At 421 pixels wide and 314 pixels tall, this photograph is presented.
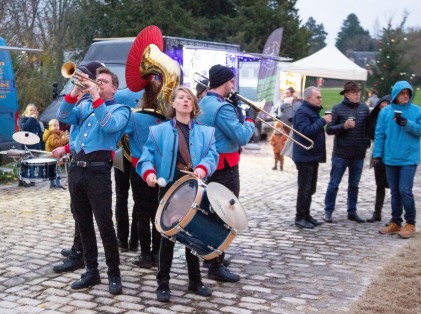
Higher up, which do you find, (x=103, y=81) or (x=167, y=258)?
(x=103, y=81)

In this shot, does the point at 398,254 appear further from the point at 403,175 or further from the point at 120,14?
the point at 120,14

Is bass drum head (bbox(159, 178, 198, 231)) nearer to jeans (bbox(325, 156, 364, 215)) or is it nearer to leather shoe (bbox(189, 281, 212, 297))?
leather shoe (bbox(189, 281, 212, 297))

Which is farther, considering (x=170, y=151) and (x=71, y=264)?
(x=71, y=264)

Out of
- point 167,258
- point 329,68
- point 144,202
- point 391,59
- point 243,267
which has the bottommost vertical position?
point 243,267

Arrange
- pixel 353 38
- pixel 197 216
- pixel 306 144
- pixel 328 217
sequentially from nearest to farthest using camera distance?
pixel 197 216, pixel 306 144, pixel 328 217, pixel 353 38

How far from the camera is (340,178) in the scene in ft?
27.6

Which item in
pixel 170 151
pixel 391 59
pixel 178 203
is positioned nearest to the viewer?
pixel 178 203

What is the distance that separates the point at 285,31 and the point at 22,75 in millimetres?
15246

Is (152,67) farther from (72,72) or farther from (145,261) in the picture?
(145,261)

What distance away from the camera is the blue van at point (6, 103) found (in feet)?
38.4

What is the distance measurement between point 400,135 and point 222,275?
10.2 feet

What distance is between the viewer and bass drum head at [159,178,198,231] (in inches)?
181

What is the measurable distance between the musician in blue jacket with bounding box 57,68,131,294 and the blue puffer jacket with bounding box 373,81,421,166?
142 inches

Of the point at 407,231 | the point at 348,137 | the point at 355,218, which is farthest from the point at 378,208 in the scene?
the point at 348,137
